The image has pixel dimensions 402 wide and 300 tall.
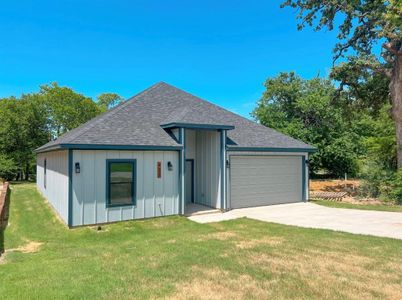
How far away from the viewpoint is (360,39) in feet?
63.7

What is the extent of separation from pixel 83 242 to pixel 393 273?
7.17 meters

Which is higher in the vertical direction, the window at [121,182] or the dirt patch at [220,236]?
the window at [121,182]

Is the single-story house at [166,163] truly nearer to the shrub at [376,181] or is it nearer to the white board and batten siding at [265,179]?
the white board and batten siding at [265,179]

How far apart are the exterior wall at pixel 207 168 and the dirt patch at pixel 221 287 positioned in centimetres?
740

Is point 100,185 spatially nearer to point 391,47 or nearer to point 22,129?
point 391,47

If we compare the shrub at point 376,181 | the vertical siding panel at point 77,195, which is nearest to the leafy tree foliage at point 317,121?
the shrub at point 376,181

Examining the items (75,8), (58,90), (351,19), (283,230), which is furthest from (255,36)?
(58,90)

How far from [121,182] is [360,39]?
697 inches

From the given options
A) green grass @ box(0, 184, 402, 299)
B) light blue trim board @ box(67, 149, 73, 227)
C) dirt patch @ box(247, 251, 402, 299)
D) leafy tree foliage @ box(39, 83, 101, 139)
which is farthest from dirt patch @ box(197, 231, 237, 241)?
leafy tree foliage @ box(39, 83, 101, 139)

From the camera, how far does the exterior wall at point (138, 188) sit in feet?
32.0

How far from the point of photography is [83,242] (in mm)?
8211

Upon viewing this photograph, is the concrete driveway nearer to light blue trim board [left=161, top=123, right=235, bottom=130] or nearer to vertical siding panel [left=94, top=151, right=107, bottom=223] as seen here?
vertical siding panel [left=94, top=151, right=107, bottom=223]

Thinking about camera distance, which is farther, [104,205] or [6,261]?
[104,205]

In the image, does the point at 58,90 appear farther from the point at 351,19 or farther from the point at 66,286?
the point at 66,286
